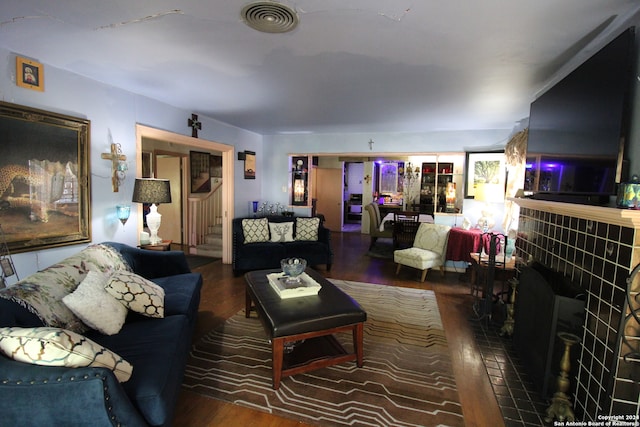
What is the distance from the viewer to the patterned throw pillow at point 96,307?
1887 millimetres

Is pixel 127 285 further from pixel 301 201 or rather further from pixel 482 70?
pixel 301 201

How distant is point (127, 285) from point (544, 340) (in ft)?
9.23

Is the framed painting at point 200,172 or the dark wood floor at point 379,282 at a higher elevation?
the framed painting at point 200,172

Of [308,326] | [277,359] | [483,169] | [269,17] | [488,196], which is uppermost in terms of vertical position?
[269,17]

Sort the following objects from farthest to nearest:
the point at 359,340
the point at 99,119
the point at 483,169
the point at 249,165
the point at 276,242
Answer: the point at 249,165 → the point at 276,242 → the point at 483,169 → the point at 99,119 → the point at 359,340

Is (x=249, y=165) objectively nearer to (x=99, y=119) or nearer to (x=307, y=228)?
(x=307, y=228)

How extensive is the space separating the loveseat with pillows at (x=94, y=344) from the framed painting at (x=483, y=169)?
4233mm

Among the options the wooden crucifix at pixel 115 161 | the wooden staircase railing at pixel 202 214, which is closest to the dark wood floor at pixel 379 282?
the wooden staircase railing at pixel 202 214

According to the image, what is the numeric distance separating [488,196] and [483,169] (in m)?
0.73

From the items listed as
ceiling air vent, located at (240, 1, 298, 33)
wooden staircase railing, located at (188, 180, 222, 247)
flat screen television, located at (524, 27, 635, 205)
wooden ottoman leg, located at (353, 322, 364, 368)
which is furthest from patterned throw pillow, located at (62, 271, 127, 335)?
wooden staircase railing, located at (188, 180, 222, 247)

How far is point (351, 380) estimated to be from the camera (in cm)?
224

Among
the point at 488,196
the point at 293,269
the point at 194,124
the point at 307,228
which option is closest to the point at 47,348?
the point at 293,269

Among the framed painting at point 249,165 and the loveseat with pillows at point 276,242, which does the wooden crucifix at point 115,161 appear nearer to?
the loveseat with pillows at point 276,242

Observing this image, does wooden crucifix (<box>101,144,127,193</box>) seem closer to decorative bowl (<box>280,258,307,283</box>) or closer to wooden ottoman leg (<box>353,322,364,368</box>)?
decorative bowl (<box>280,258,307,283</box>)
